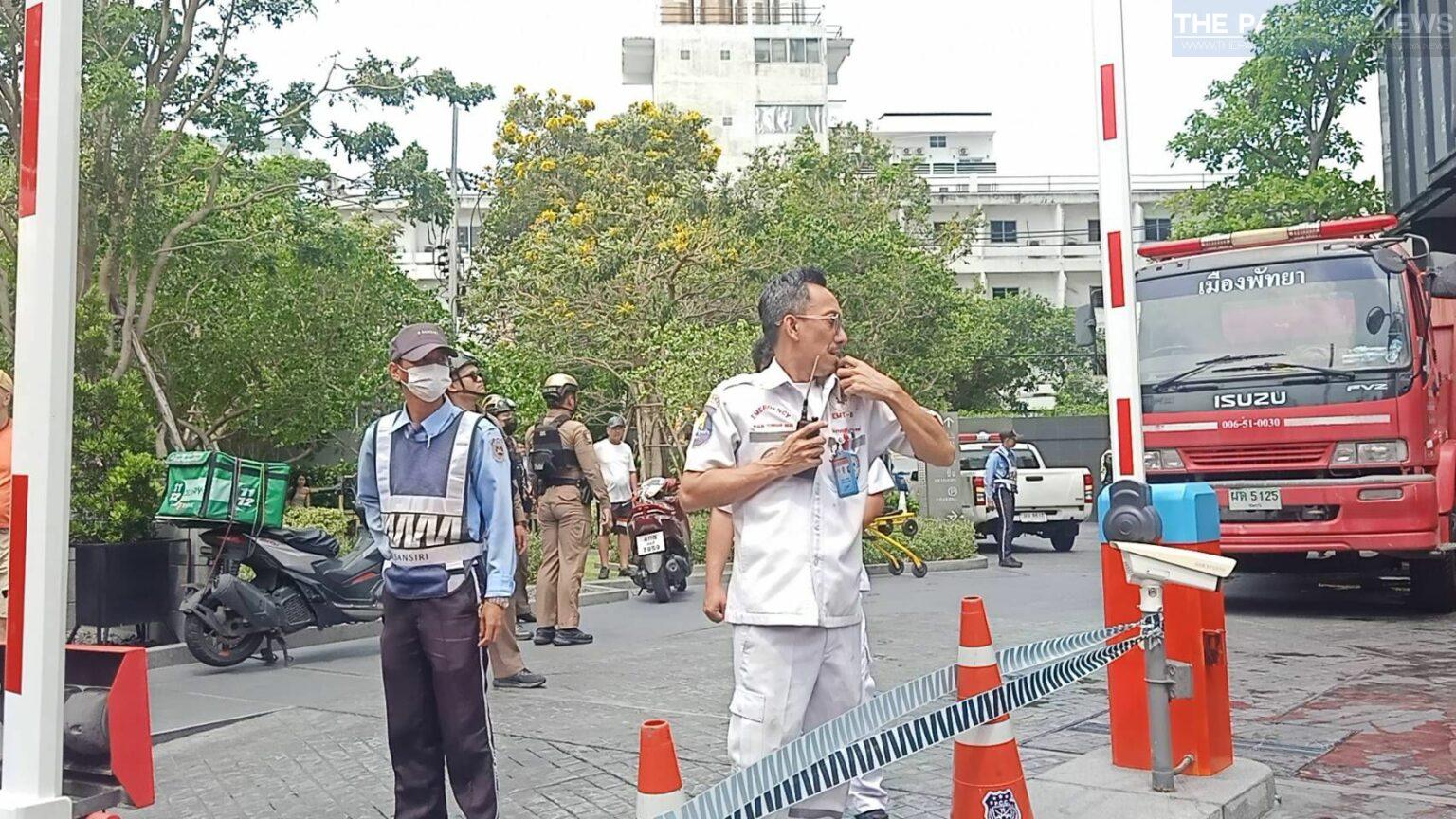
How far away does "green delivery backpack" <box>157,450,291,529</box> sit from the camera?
29.0ft

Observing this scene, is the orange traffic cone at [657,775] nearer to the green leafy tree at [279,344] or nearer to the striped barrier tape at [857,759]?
the striped barrier tape at [857,759]

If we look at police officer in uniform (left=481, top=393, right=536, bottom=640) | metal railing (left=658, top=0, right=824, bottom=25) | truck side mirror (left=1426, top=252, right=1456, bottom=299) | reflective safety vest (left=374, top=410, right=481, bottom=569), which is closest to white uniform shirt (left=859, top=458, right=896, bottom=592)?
reflective safety vest (left=374, top=410, right=481, bottom=569)

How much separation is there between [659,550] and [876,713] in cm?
923

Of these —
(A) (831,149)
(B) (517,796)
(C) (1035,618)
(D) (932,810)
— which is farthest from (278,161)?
(A) (831,149)

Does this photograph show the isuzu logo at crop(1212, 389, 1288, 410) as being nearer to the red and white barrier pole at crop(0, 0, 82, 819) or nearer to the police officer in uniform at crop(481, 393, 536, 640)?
the police officer in uniform at crop(481, 393, 536, 640)

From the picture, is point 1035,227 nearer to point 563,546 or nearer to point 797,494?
point 563,546

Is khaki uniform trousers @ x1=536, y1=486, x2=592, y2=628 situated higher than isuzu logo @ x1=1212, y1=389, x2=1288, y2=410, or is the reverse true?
isuzu logo @ x1=1212, y1=389, x2=1288, y2=410

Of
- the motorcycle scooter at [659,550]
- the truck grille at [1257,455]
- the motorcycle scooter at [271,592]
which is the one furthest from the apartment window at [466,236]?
the truck grille at [1257,455]

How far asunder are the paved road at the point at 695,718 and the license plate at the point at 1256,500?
0.89 metres

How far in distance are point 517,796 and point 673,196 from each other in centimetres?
2224

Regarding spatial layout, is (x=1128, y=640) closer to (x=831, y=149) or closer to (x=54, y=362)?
(x=54, y=362)

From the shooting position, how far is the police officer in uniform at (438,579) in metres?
4.41

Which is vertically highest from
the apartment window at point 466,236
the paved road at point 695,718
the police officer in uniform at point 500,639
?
the apartment window at point 466,236

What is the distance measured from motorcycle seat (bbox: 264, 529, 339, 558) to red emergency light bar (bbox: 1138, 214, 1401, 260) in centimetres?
699
